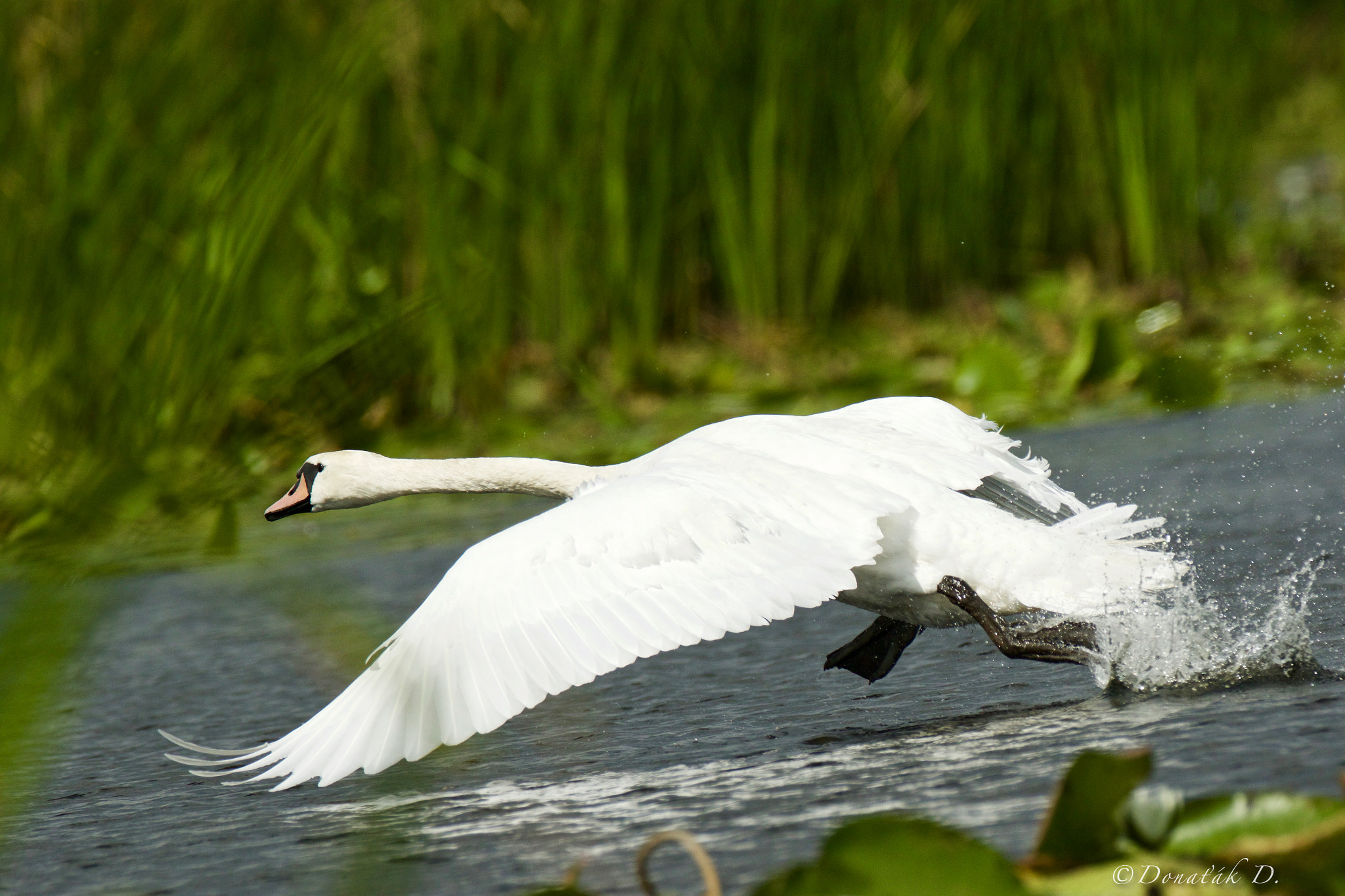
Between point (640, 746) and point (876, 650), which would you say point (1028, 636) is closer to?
point (876, 650)

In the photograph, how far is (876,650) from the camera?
4.05 meters

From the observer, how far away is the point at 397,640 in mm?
3215

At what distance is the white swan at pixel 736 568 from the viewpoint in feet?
10.1

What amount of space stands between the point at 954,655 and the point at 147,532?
2.71 metres

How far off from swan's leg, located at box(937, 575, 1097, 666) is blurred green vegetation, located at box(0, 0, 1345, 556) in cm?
270

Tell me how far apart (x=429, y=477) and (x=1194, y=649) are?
2130 mm

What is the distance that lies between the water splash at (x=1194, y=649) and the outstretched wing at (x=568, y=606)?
24.8 inches

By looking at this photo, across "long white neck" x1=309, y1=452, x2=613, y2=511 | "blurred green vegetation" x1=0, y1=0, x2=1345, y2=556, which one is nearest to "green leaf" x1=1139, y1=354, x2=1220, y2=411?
"blurred green vegetation" x1=0, y1=0, x2=1345, y2=556

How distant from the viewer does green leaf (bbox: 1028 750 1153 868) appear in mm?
2047

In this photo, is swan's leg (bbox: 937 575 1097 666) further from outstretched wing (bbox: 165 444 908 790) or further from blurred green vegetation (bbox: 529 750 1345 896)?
blurred green vegetation (bbox: 529 750 1345 896)

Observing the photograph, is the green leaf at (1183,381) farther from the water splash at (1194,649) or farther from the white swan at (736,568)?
the water splash at (1194,649)

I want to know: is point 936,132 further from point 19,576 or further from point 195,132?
point 19,576

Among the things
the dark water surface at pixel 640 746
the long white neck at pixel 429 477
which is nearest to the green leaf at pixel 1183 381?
the dark water surface at pixel 640 746

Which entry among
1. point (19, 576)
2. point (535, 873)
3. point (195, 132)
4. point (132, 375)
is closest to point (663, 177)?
point (195, 132)
